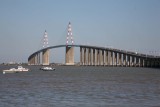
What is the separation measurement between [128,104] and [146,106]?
1.43 m

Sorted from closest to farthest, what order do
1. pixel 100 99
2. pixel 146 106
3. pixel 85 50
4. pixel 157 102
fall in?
pixel 146 106 < pixel 157 102 < pixel 100 99 < pixel 85 50

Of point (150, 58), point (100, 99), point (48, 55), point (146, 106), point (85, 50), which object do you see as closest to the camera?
point (146, 106)

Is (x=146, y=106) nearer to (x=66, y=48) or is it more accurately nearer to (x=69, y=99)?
(x=69, y=99)

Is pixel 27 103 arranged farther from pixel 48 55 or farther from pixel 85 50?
pixel 48 55

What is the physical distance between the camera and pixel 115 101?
30.0 m

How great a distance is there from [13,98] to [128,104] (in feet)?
27.4

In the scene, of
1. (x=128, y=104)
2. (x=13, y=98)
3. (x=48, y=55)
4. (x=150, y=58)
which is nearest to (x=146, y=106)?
(x=128, y=104)

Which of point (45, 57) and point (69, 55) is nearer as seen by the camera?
point (69, 55)

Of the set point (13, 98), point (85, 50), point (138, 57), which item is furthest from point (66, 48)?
point (13, 98)

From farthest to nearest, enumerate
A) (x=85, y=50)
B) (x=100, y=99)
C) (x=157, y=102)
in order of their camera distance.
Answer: (x=85, y=50) < (x=100, y=99) < (x=157, y=102)

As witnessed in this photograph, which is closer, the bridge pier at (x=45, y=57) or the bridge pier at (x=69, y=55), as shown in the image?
the bridge pier at (x=69, y=55)

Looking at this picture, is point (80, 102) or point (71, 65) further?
point (71, 65)

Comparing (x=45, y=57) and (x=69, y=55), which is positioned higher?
(x=69, y=55)

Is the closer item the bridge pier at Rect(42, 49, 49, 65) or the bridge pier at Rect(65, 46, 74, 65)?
the bridge pier at Rect(65, 46, 74, 65)
